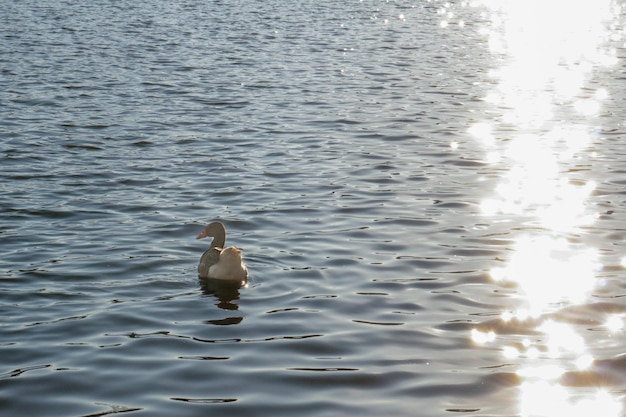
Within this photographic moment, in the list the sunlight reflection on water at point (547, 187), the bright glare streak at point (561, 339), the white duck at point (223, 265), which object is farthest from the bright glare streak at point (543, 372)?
the white duck at point (223, 265)

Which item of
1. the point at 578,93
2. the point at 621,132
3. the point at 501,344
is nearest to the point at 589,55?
the point at 578,93

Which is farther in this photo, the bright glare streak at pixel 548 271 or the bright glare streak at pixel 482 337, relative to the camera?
the bright glare streak at pixel 548 271

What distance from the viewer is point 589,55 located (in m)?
32.4

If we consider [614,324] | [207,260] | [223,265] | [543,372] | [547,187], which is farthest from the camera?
[547,187]

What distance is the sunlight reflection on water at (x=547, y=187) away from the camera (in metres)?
9.80

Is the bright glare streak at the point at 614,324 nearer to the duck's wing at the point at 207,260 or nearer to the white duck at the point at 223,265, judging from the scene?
the white duck at the point at 223,265

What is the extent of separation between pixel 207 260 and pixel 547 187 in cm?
676

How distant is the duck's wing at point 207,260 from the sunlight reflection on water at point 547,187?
10.5 feet

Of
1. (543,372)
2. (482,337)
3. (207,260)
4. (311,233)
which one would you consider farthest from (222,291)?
(543,372)

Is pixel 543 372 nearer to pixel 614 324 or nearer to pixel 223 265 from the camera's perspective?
pixel 614 324

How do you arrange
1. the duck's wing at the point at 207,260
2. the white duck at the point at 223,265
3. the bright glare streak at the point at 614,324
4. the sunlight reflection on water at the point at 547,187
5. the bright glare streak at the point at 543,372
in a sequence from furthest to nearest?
1. the duck's wing at the point at 207,260
2. the white duck at the point at 223,265
3. the bright glare streak at the point at 614,324
4. the sunlight reflection on water at the point at 547,187
5. the bright glare streak at the point at 543,372

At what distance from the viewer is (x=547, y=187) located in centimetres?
1692

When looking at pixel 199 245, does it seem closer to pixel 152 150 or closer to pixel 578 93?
pixel 152 150

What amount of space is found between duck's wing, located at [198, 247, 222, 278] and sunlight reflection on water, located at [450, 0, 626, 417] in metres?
3.21
